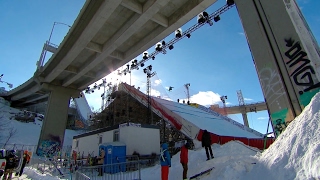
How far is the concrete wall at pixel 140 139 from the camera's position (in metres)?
15.9

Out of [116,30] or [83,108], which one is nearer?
[116,30]

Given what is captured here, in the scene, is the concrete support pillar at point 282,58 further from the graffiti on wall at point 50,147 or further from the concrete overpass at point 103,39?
the graffiti on wall at point 50,147

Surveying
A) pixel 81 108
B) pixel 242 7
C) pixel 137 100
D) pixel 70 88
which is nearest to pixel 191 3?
pixel 242 7

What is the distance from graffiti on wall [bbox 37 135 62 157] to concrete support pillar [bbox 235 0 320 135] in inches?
1079

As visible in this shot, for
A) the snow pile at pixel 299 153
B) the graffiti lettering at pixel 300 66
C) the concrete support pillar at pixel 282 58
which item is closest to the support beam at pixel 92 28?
the concrete support pillar at pixel 282 58

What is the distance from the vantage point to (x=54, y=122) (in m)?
27.8

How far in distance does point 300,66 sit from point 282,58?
835 millimetres

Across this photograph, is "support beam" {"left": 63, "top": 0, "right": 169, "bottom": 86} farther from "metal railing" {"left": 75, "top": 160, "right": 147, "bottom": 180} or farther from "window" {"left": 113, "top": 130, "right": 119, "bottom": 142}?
"metal railing" {"left": 75, "top": 160, "right": 147, "bottom": 180}

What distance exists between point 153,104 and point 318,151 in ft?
78.9

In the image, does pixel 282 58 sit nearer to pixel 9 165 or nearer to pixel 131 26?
pixel 131 26

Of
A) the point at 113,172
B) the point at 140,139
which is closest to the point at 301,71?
the point at 113,172

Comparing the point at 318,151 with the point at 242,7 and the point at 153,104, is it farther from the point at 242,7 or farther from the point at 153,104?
the point at 153,104

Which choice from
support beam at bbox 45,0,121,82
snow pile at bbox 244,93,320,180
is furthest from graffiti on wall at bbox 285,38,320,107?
support beam at bbox 45,0,121,82

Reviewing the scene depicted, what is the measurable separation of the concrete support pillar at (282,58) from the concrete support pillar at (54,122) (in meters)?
27.7
